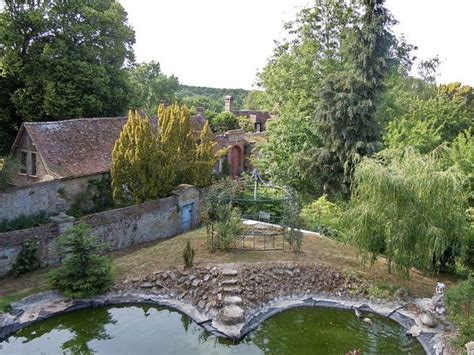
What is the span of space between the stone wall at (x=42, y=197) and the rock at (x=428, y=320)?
16735 mm

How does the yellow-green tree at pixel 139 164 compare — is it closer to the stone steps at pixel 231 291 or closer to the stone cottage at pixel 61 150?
the stone cottage at pixel 61 150

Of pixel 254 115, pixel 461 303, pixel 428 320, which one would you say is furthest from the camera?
pixel 254 115

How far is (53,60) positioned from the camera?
87.8ft

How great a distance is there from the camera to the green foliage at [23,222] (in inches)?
759

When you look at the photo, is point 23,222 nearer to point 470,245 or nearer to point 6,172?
point 6,172

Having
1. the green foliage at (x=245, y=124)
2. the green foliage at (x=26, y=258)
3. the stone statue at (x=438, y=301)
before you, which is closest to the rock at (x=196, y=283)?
the green foliage at (x=26, y=258)

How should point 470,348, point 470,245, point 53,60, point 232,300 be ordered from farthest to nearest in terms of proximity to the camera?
point 53,60 < point 470,245 < point 232,300 < point 470,348

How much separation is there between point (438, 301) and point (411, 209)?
306 cm

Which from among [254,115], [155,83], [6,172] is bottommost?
[6,172]

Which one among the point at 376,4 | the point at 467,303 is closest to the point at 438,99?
the point at 376,4

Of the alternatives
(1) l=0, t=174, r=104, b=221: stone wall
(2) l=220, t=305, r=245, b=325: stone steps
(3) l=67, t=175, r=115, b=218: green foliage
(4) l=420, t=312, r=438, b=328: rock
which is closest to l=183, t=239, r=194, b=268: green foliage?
(2) l=220, t=305, r=245, b=325: stone steps

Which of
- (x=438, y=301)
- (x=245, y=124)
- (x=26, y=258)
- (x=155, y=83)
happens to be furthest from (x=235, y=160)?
(x=438, y=301)

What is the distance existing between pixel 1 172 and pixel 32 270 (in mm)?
6621

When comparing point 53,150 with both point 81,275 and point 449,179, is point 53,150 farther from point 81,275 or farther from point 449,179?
point 449,179
